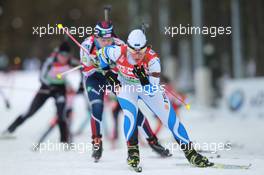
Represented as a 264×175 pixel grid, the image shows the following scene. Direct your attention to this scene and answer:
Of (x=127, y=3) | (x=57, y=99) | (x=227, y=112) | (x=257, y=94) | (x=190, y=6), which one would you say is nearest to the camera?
(x=57, y=99)

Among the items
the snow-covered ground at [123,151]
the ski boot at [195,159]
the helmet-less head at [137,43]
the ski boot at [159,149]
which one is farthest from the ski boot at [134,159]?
the ski boot at [159,149]

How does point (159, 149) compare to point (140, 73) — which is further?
point (159, 149)

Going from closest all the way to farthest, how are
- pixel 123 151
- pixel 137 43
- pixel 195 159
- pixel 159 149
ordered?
pixel 137 43
pixel 195 159
pixel 159 149
pixel 123 151

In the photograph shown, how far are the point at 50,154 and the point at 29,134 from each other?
7.21 meters

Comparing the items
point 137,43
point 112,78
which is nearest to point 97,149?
point 112,78

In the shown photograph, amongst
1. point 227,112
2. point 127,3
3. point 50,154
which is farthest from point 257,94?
point 127,3

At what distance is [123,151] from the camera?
1306cm

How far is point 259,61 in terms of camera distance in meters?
28.8

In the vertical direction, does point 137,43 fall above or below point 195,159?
above

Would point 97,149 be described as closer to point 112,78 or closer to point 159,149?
point 159,149

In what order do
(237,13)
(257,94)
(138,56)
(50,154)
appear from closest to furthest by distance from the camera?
(138,56), (50,154), (257,94), (237,13)

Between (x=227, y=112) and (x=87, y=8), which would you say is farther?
(x=87, y=8)

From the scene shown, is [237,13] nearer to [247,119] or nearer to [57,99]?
[247,119]

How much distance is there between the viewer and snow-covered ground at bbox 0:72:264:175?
10320mm
